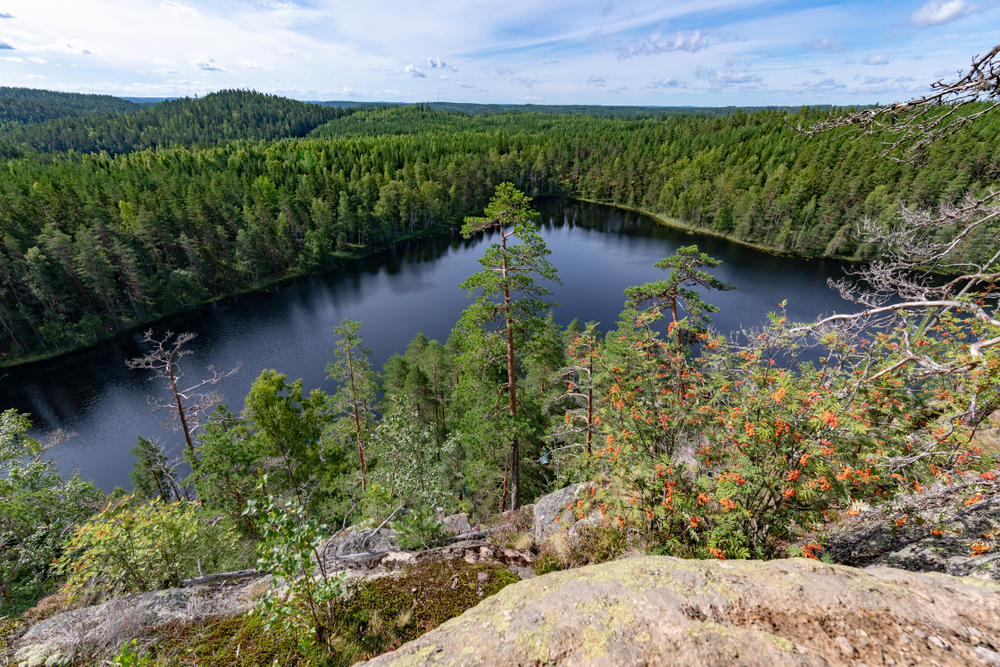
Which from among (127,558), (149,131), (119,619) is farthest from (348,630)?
(149,131)

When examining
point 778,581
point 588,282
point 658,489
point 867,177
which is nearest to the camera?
point 778,581

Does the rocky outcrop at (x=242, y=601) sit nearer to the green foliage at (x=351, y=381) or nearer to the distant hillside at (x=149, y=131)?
the green foliage at (x=351, y=381)

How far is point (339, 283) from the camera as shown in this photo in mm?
62656

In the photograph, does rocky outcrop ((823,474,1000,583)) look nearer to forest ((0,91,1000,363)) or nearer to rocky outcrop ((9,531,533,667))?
rocky outcrop ((9,531,533,667))

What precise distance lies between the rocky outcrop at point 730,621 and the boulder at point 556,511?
3.66 m

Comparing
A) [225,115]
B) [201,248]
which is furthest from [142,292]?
[225,115]

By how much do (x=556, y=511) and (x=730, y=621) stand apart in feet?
22.7

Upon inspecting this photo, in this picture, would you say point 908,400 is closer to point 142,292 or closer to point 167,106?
point 142,292

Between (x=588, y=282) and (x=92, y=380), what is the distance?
5902cm

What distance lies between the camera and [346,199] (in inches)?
2849

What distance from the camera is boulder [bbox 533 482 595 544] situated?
330 inches

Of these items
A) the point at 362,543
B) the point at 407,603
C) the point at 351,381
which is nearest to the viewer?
the point at 407,603

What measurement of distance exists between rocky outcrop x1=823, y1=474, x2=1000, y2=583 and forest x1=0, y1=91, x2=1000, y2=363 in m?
8.56

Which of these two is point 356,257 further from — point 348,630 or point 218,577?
point 348,630
